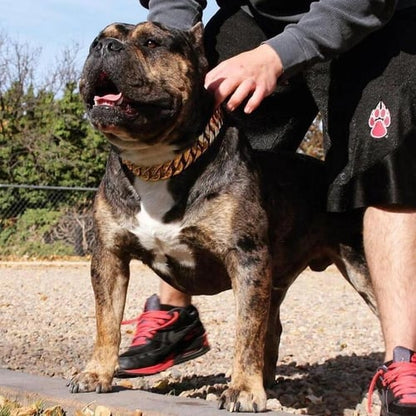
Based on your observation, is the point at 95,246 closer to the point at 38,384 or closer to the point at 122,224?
the point at 122,224

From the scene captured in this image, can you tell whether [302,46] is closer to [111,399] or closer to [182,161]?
[182,161]

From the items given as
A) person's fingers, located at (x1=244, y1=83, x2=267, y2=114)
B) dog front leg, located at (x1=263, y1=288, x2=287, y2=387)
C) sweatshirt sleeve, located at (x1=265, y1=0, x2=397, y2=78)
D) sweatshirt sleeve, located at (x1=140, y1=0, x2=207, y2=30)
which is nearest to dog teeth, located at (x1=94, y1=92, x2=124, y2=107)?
person's fingers, located at (x1=244, y1=83, x2=267, y2=114)

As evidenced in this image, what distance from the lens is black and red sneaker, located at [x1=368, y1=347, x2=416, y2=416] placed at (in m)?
3.22

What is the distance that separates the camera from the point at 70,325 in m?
7.23

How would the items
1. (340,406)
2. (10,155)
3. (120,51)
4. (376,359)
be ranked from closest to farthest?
(120,51) → (340,406) → (376,359) → (10,155)

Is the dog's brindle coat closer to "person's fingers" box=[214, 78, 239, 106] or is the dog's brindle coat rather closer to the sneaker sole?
"person's fingers" box=[214, 78, 239, 106]

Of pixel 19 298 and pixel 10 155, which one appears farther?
pixel 10 155

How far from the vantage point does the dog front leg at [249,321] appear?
128 inches

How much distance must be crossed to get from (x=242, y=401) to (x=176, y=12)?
211 centimetres

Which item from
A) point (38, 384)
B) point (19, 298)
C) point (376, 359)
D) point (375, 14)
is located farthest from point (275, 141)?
point (19, 298)

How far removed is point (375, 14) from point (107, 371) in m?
1.99

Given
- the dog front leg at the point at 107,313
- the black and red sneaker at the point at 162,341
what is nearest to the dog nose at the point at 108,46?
the dog front leg at the point at 107,313

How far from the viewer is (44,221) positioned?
17734 millimetres

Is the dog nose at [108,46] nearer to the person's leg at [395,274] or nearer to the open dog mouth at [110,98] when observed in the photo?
the open dog mouth at [110,98]
